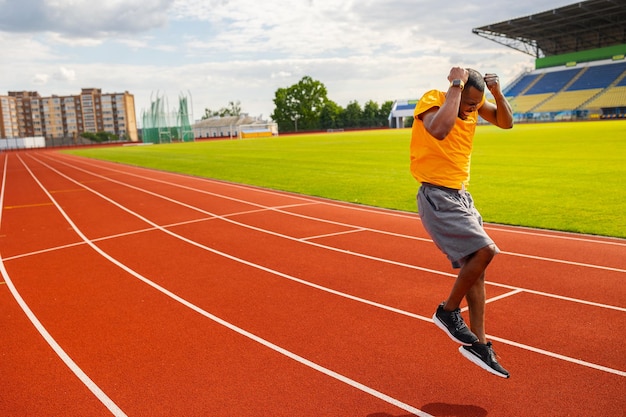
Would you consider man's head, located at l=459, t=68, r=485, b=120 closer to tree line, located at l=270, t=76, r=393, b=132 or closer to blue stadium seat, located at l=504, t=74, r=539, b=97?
blue stadium seat, located at l=504, t=74, r=539, b=97

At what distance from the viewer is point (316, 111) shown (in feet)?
355

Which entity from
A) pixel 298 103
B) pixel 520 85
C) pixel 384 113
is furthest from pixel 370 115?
pixel 520 85

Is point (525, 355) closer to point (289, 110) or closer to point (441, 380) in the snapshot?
point (441, 380)

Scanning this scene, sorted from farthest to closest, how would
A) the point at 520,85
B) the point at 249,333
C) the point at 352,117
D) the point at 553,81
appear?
the point at 352,117 → the point at 520,85 → the point at 553,81 → the point at 249,333

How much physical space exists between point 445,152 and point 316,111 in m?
106

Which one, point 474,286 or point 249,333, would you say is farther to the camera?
point 249,333

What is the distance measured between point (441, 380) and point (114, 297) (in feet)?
12.9

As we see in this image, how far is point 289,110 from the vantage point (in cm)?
10831

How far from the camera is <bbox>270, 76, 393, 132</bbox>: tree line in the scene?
342 feet

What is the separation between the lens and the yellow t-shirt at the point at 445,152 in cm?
374

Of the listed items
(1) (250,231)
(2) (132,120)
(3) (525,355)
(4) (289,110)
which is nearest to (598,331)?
(3) (525,355)

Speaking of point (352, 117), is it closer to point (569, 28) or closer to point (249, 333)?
point (569, 28)

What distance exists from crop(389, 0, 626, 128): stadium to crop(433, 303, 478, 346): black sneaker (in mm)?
65650

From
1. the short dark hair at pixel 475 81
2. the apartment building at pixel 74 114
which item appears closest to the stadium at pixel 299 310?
the short dark hair at pixel 475 81
